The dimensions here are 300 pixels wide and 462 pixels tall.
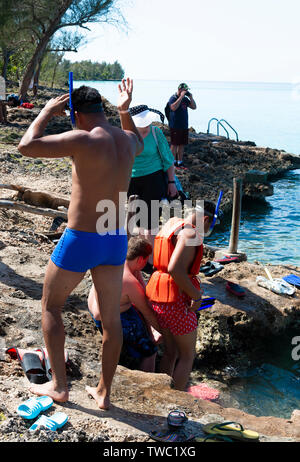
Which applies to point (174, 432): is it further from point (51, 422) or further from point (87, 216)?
point (87, 216)

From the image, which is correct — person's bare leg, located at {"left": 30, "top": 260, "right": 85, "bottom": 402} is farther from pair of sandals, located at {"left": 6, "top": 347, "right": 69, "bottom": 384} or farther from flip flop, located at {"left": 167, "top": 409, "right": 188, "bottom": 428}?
flip flop, located at {"left": 167, "top": 409, "right": 188, "bottom": 428}

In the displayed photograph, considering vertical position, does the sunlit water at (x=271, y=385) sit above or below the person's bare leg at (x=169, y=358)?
below

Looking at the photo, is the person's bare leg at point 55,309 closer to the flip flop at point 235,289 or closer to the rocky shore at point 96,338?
the rocky shore at point 96,338

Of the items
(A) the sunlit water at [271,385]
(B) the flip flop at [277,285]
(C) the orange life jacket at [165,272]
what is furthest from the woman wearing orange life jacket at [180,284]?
(B) the flip flop at [277,285]

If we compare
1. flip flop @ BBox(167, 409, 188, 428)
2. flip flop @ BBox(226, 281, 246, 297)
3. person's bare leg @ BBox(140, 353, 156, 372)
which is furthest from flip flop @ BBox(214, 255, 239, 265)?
flip flop @ BBox(167, 409, 188, 428)

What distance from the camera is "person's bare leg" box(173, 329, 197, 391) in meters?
4.48

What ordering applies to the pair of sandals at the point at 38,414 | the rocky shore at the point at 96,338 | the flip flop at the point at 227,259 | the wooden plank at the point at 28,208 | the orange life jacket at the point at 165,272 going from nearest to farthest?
the pair of sandals at the point at 38,414, the rocky shore at the point at 96,338, the orange life jacket at the point at 165,272, the wooden plank at the point at 28,208, the flip flop at the point at 227,259

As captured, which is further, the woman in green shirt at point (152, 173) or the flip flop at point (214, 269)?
the flip flop at point (214, 269)

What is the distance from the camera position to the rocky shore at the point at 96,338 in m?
3.20

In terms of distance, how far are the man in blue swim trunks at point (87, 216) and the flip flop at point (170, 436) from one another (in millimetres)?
443

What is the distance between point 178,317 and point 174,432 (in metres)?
1.32

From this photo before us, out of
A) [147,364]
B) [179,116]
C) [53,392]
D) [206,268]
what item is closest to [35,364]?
[53,392]

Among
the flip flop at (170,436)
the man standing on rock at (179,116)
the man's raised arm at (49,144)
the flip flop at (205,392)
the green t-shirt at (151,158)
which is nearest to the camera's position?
the man's raised arm at (49,144)

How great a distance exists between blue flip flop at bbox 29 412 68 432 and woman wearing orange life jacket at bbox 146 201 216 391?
1563 millimetres
